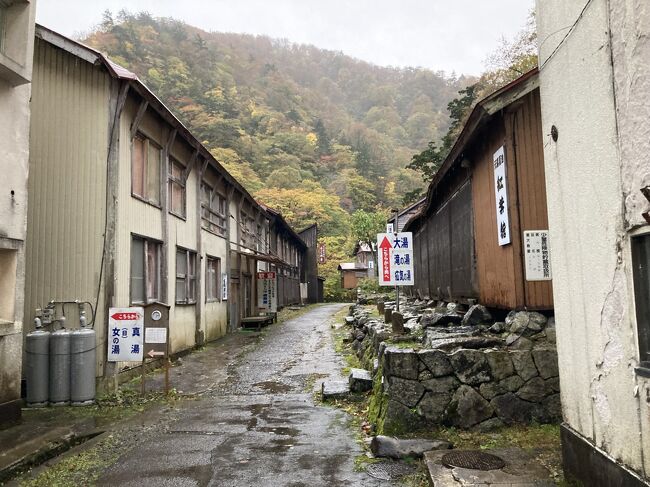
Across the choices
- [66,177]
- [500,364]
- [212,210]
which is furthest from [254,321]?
[500,364]

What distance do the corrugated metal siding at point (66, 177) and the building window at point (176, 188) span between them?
357 cm

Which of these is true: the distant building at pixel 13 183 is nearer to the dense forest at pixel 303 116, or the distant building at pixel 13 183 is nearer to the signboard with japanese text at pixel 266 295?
the signboard with japanese text at pixel 266 295

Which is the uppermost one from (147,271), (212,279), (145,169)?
(145,169)

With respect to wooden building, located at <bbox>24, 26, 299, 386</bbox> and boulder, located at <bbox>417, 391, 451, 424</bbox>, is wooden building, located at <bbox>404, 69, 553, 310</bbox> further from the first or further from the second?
wooden building, located at <bbox>24, 26, 299, 386</bbox>

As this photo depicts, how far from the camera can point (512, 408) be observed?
6461 mm

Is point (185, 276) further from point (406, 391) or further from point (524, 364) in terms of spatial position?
point (524, 364)

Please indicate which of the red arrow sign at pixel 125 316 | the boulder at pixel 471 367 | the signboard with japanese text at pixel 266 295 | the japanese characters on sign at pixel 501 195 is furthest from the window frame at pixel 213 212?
the boulder at pixel 471 367

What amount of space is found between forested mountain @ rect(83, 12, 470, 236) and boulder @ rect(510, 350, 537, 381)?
47.6 meters

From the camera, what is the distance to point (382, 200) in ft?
215

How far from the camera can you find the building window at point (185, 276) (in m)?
15.1

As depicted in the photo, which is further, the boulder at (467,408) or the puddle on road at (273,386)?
the puddle on road at (273,386)

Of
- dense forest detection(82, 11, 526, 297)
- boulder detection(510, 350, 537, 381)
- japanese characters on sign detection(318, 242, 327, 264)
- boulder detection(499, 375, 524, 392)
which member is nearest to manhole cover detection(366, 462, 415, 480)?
boulder detection(499, 375, 524, 392)

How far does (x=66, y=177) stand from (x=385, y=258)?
7.40 m

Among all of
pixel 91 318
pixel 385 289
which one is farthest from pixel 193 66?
pixel 91 318
